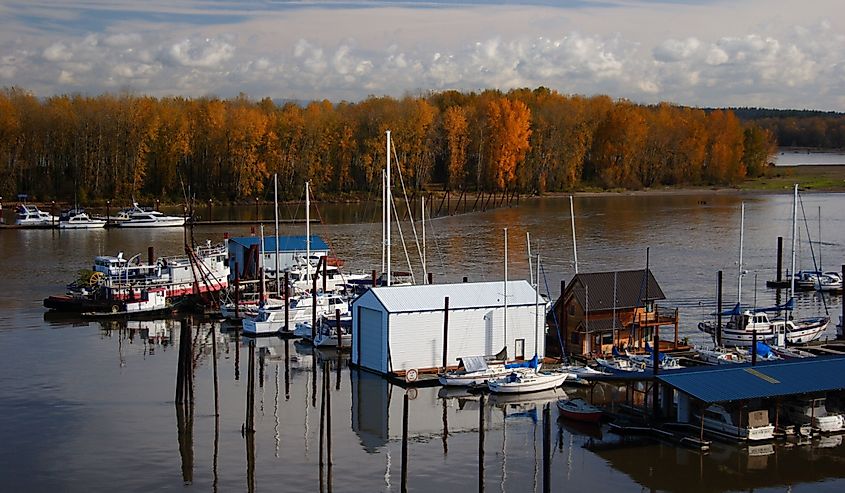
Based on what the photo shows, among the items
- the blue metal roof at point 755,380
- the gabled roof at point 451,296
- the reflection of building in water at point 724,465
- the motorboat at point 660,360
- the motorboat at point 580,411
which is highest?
the gabled roof at point 451,296

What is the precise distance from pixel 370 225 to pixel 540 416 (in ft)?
193

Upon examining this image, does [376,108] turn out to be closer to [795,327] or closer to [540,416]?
[795,327]

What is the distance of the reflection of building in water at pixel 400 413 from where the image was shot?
29.0 meters

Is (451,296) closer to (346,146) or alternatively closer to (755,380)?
(755,380)

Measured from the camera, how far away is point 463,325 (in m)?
34.5

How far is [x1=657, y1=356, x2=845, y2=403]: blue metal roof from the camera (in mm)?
27312

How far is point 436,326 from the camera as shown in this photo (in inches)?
1348

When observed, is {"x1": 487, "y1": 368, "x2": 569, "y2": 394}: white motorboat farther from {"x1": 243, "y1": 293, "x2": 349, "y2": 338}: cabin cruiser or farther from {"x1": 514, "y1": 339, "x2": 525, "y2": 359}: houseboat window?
{"x1": 243, "y1": 293, "x2": 349, "y2": 338}: cabin cruiser

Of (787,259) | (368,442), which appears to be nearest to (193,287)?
(368,442)

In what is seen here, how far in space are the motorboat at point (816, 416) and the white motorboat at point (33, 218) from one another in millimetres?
68715

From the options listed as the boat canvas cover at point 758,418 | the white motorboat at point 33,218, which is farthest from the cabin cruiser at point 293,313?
the white motorboat at point 33,218

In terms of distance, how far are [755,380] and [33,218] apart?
233 ft

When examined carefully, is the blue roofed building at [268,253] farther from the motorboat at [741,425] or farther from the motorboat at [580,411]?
the motorboat at [741,425]

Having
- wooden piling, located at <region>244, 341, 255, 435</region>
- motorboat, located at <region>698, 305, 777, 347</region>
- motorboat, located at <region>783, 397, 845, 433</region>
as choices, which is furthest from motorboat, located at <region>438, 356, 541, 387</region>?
motorboat, located at <region>698, 305, 777, 347</region>
